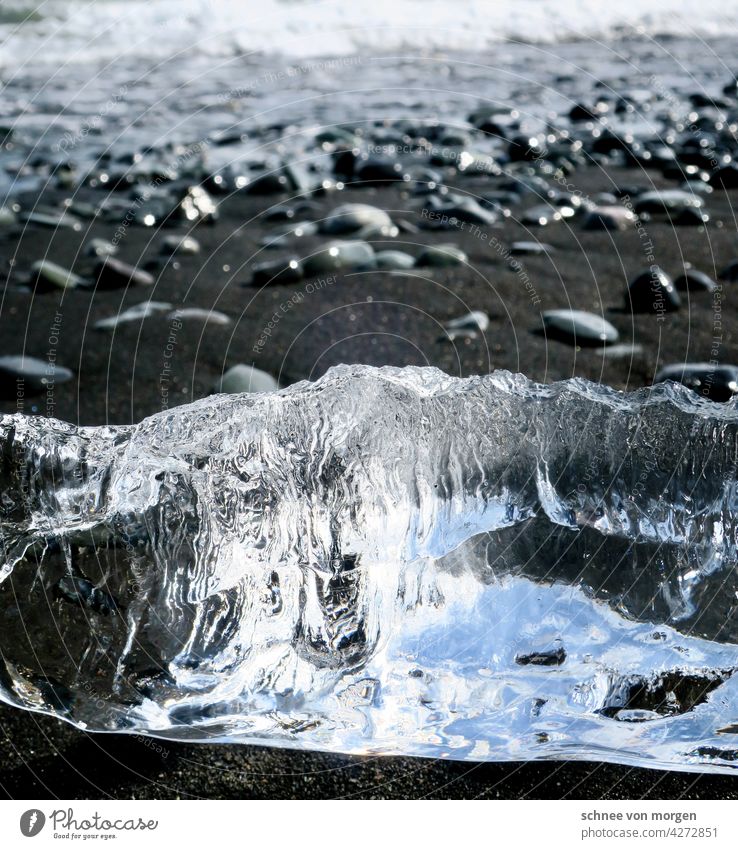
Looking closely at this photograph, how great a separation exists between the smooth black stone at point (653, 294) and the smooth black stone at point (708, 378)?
0.36 m

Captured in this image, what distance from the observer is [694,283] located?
2.74 m

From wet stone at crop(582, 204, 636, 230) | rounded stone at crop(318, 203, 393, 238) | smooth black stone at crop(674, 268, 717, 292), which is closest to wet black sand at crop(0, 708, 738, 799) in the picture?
smooth black stone at crop(674, 268, 717, 292)

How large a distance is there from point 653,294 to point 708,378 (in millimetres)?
486

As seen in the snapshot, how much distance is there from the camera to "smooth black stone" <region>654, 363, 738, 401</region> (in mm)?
2225

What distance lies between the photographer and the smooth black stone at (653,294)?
8.59 feet

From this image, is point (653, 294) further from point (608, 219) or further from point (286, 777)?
point (286, 777)

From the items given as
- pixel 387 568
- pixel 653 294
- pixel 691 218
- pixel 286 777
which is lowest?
pixel 286 777

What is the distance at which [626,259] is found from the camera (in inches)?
116

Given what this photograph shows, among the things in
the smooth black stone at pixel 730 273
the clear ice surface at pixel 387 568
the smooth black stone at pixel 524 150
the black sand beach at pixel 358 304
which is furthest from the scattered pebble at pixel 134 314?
the smooth black stone at pixel 524 150

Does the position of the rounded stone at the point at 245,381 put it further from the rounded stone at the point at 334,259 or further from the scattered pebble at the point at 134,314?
the rounded stone at the point at 334,259

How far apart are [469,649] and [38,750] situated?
27.7 inches

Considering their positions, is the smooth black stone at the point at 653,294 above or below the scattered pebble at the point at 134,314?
above

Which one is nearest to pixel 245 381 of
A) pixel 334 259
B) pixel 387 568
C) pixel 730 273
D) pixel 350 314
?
pixel 350 314

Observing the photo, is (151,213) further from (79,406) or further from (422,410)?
(422,410)
